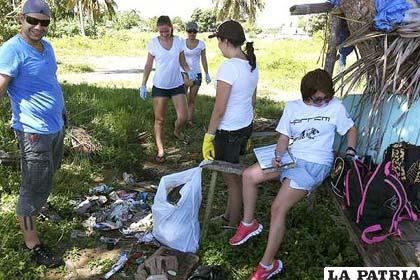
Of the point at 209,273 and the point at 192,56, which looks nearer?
the point at 209,273

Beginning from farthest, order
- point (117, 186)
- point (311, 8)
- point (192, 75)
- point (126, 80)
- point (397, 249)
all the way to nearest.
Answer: point (126, 80) < point (192, 75) < point (117, 186) < point (311, 8) < point (397, 249)

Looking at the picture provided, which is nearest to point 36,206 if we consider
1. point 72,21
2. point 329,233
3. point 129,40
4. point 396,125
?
point 329,233

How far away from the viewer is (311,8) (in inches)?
152

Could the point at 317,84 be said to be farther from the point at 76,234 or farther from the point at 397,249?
the point at 76,234

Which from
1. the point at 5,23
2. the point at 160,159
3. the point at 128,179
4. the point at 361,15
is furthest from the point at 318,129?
the point at 5,23

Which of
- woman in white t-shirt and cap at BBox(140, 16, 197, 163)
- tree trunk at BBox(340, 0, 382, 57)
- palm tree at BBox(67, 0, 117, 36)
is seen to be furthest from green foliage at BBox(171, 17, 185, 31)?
palm tree at BBox(67, 0, 117, 36)

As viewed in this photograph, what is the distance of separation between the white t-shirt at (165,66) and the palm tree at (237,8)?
26351 millimetres

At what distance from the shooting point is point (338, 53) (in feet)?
13.1

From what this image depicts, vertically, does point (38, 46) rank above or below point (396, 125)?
above

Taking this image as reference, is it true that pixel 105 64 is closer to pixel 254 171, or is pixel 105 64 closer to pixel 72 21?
pixel 254 171

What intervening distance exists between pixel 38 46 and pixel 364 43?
2467mm

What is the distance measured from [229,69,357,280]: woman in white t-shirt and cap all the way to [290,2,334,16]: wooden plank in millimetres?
1113

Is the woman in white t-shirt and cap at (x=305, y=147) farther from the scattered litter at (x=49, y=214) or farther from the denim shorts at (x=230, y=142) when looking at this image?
the scattered litter at (x=49, y=214)

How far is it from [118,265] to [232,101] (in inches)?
58.0
